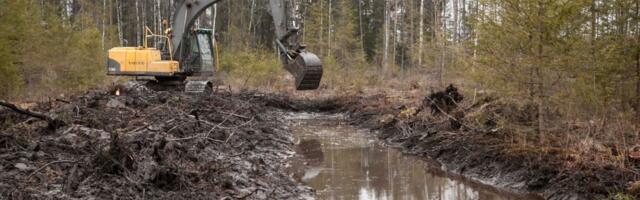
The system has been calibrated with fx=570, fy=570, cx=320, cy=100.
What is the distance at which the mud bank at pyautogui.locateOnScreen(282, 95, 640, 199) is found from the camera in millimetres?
8289

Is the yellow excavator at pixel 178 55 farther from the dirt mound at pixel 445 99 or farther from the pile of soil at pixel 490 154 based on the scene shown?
the pile of soil at pixel 490 154

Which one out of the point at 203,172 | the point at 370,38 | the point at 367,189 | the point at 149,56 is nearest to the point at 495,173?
the point at 367,189

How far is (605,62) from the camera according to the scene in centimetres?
970

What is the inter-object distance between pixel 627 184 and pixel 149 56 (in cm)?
1459

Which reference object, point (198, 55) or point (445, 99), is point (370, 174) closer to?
point (445, 99)

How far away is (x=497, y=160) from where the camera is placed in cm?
1055

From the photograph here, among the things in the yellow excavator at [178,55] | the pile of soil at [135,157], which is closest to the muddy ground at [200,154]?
the pile of soil at [135,157]

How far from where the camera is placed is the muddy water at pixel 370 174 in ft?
30.4

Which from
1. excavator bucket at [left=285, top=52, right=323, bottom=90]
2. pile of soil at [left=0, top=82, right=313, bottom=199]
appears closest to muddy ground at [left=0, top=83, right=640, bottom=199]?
pile of soil at [left=0, top=82, right=313, bottom=199]

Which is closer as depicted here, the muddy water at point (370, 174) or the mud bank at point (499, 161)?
the mud bank at point (499, 161)

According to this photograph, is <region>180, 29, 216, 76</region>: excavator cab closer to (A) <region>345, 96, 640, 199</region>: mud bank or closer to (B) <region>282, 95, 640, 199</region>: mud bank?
(B) <region>282, 95, 640, 199</region>: mud bank

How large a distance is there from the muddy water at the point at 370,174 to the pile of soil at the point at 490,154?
1.39 ft

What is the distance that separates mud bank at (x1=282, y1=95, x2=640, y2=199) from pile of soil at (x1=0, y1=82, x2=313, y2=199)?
334cm

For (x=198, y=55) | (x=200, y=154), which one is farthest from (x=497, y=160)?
(x=198, y=55)
